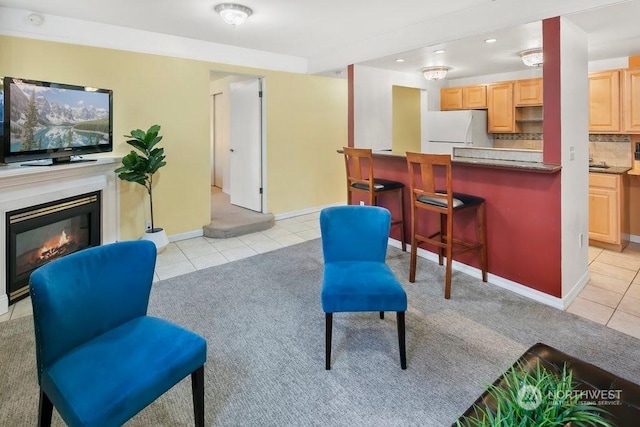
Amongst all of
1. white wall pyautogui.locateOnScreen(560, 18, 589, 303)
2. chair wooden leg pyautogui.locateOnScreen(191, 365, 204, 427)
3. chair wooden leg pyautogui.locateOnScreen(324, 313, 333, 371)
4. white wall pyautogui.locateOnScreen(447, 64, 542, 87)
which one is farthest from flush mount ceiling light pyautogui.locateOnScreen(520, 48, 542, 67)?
chair wooden leg pyautogui.locateOnScreen(191, 365, 204, 427)

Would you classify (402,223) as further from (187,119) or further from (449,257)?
(187,119)

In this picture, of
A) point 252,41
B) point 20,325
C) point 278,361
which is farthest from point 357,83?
point 20,325

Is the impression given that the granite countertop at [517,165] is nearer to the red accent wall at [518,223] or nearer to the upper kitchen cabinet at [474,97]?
the red accent wall at [518,223]

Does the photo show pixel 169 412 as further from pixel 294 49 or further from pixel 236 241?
pixel 294 49

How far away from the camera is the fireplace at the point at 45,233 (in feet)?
9.53

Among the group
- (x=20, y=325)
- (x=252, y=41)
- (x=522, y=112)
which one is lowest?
(x=20, y=325)

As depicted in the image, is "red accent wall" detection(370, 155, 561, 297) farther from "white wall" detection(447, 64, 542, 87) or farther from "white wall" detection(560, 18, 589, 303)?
"white wall" detection(447, 64, 542, 87)

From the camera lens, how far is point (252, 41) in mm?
4625

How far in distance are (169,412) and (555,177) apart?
2.90m

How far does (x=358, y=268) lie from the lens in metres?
2.30

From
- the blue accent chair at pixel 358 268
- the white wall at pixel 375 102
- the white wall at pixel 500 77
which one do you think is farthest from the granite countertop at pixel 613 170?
the blue accent chair at pixel 358 268

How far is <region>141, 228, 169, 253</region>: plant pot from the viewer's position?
4106 mm

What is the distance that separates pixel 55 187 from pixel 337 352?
2.80m
